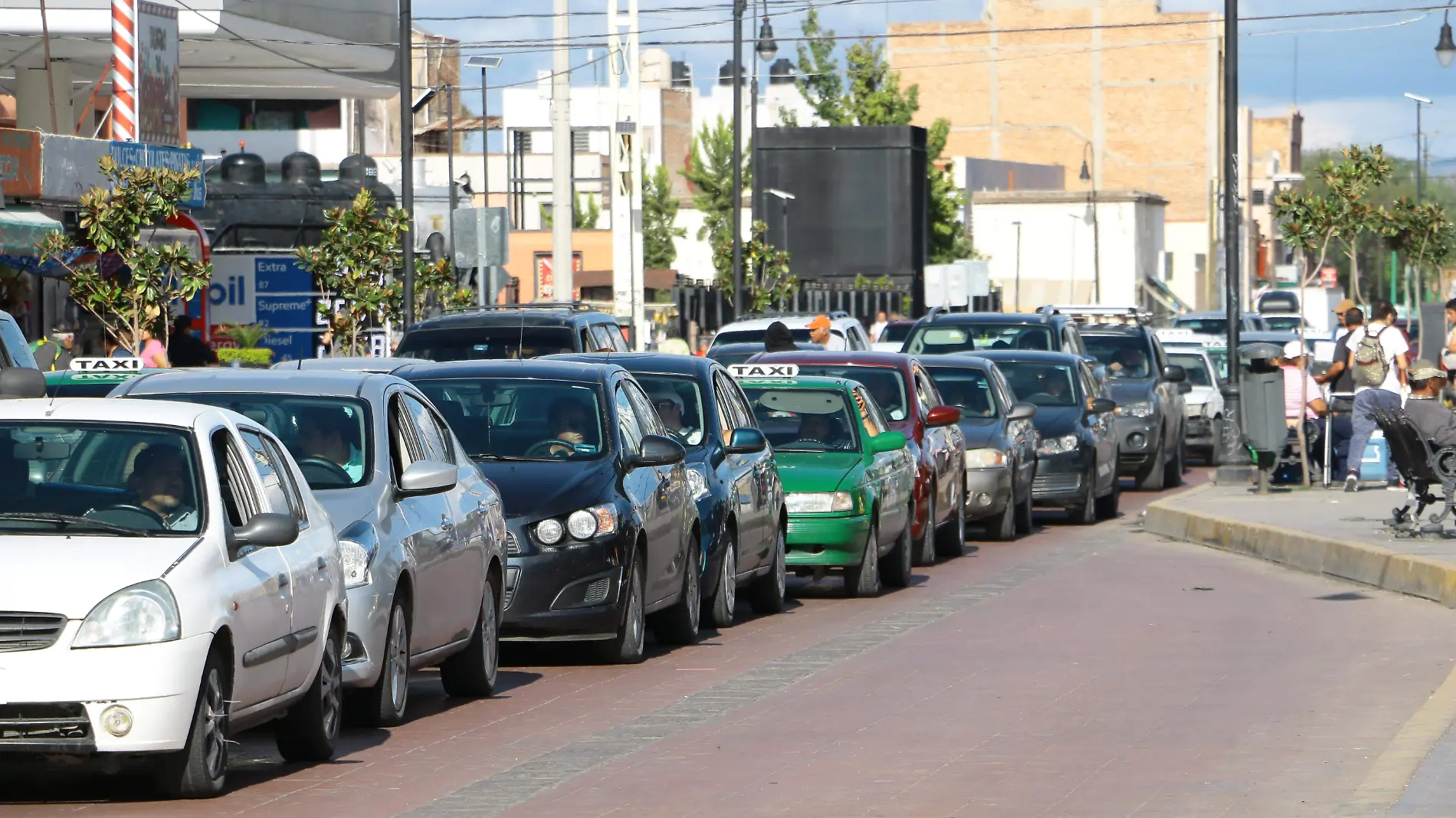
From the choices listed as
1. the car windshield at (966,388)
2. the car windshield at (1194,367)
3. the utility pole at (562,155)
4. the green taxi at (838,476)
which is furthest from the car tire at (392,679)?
the utility pole at (562,155)

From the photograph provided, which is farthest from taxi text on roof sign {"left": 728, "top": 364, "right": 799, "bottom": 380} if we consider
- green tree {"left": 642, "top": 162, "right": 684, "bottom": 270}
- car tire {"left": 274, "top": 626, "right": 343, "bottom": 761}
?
green tree {"left": 642, "top": 162, "right": 684, "bottom": 270}

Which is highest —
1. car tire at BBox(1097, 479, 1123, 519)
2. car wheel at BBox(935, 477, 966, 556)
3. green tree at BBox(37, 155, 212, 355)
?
green tree at BBox(37, 155, 212, 355)

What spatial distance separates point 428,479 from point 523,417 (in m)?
3.41

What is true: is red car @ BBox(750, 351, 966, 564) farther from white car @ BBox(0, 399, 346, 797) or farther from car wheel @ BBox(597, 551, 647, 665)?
white car @ BBox(0, 399, 346, 797)

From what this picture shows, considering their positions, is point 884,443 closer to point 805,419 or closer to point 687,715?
point 805,419

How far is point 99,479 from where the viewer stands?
8852 millimetres

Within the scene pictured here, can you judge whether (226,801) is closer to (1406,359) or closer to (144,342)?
(144,342)

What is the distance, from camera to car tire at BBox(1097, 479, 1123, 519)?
2619 cm

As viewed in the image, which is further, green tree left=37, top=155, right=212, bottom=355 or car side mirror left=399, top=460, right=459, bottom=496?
green tree left=37, top=155, right=212, bottom=355

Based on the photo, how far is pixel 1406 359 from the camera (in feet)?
81.3

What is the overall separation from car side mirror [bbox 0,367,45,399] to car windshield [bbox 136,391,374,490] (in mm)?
798

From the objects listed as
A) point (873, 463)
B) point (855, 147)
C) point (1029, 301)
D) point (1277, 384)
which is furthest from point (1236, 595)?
point (1029, 301)

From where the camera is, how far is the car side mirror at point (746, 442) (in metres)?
15.2

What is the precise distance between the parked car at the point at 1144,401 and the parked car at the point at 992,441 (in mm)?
4533
